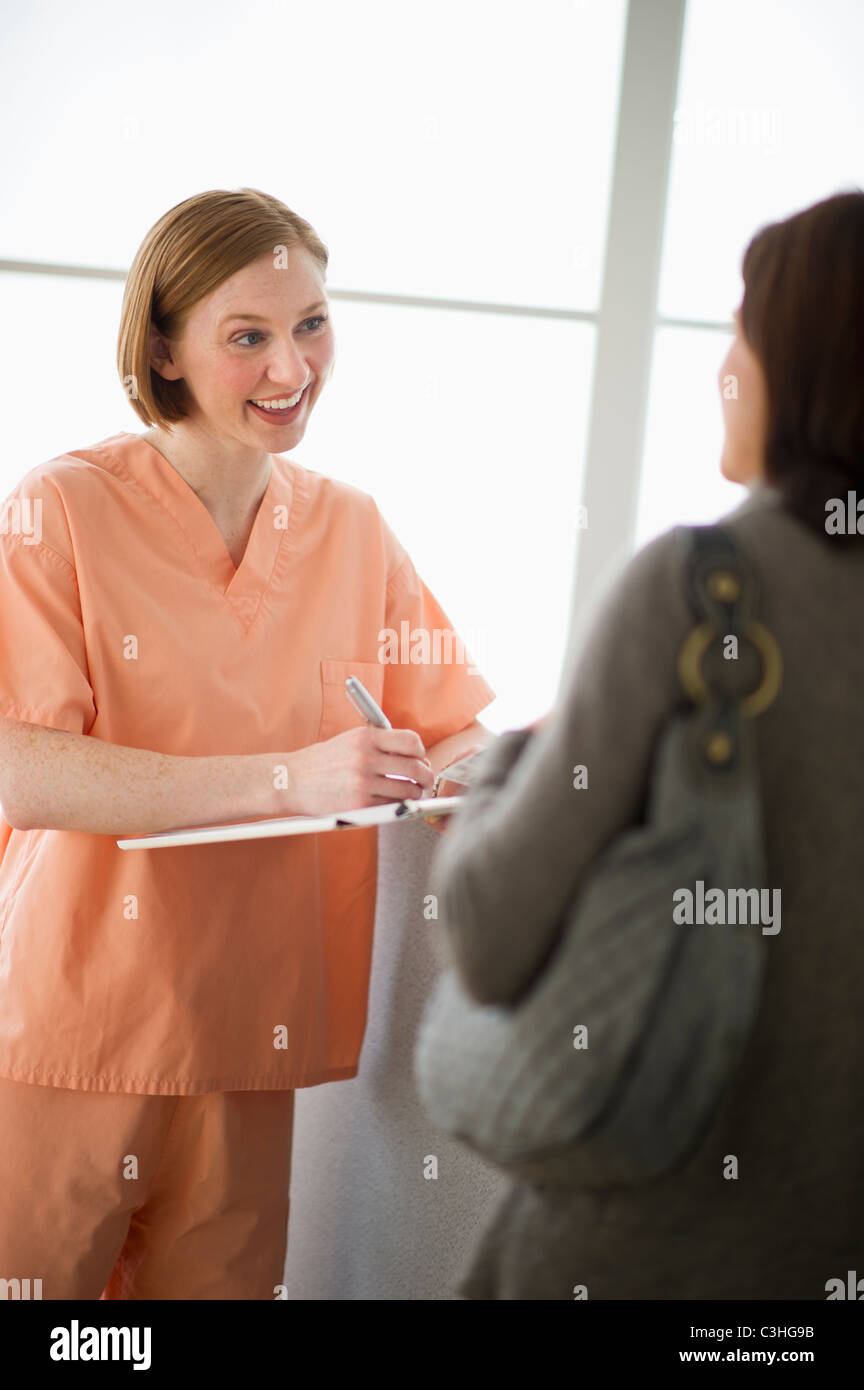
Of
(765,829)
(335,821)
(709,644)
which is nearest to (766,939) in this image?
(765,829)

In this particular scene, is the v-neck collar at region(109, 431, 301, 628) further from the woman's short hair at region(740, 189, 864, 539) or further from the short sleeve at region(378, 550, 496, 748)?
the woman's short hair at region(740, 189, 864, 539)

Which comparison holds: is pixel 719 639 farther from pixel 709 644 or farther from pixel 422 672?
pixel 422 672

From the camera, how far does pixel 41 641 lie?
3.94 feet

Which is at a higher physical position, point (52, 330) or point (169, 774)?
point (52, 330)

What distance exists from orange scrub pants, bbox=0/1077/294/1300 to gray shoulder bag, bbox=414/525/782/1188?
724 mm

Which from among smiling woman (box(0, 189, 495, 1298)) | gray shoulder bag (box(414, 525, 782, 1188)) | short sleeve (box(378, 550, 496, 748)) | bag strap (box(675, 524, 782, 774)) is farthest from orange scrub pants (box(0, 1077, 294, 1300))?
bag strap (box(675, 524, 782, 774))

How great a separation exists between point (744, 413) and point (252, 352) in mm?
757

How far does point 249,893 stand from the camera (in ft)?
4.25
